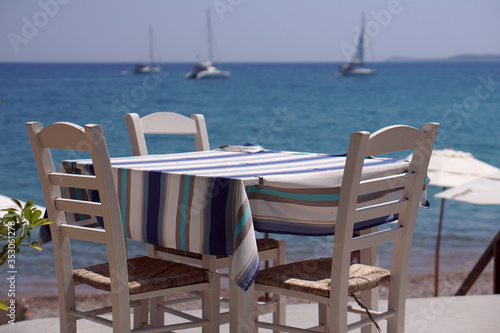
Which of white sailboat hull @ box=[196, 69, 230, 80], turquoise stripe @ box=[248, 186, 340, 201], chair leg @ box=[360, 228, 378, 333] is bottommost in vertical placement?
white sailboat hull @ box=[196, 69, 230, 80]

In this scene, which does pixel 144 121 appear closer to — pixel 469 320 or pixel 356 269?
pixel 356 269

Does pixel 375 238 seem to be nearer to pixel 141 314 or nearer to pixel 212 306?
pixel 212 306

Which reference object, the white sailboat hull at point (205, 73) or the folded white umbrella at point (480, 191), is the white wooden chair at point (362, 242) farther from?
the white sailboat hull at point (205, 73)

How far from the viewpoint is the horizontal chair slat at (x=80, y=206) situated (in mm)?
1939

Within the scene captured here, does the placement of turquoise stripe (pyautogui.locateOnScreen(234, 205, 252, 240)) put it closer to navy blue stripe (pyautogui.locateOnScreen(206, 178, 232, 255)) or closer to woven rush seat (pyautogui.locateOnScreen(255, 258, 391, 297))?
navy blue stripe (pyautogui.locateOnScreen(206, 178, 232, 255))

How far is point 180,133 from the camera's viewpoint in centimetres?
306

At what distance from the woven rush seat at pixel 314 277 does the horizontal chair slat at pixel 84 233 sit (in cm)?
47

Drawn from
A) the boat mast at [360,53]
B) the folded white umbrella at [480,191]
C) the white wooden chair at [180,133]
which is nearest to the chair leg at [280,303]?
the white wooden chair at [180,133]

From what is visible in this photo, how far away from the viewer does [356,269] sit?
2098 mm

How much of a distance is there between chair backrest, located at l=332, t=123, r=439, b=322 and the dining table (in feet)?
0.26

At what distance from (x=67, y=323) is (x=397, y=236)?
1.05 m

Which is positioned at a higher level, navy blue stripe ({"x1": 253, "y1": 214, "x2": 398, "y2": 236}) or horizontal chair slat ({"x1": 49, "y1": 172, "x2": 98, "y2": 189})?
horizontal chair slat ({"x1": 49, "y1": 172, "x2": 98, "y2": 189})

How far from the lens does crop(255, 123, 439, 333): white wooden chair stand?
5.97 feet

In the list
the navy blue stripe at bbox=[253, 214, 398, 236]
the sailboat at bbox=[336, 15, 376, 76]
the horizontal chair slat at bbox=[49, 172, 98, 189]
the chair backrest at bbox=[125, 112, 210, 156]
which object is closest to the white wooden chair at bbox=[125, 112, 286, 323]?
the chair backrest at bbox=[125, 112, 210, 156]
